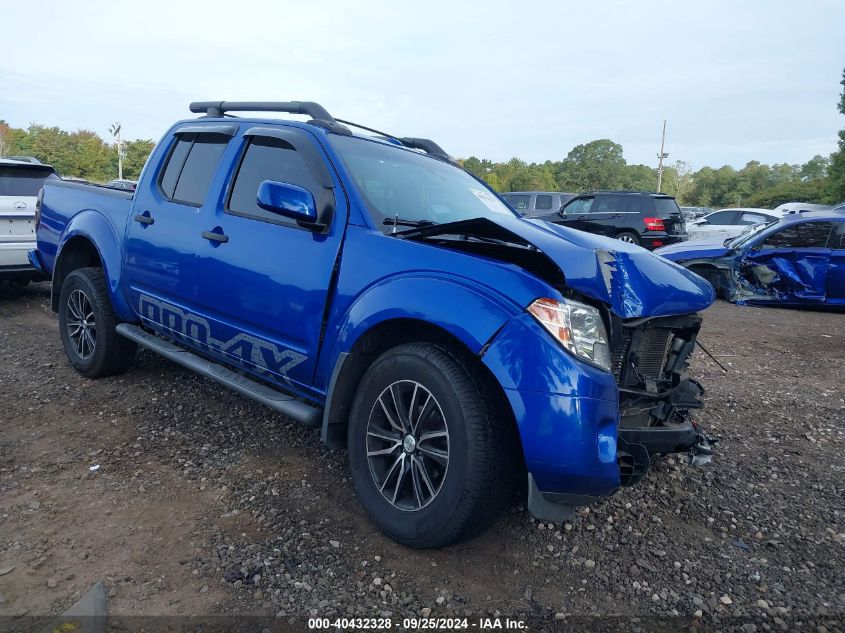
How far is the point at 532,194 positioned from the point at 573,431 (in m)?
15.0

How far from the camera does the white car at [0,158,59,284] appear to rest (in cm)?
689

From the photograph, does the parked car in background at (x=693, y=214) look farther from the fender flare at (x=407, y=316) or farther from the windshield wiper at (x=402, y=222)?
the fender flare at (x=407, y=316)

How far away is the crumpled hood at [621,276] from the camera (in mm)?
2463

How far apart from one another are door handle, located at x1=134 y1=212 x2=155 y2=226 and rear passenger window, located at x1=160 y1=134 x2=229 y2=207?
181mm

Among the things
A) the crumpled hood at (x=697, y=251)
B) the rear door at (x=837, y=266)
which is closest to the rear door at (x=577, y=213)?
the crumpled hood at (x=697, y=251)

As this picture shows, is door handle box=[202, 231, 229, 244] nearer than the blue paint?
No

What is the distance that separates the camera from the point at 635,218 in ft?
45.0

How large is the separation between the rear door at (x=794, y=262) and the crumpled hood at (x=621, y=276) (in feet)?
23.8

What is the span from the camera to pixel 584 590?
2447mm

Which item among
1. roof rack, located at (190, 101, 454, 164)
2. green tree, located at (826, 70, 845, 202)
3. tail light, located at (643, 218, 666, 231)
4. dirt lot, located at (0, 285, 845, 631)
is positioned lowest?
dirt lot, located at (0, 285, 845, 631)

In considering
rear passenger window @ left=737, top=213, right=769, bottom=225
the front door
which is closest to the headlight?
the front door

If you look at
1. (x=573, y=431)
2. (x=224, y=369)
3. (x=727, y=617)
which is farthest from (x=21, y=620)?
(x=727, y=617)

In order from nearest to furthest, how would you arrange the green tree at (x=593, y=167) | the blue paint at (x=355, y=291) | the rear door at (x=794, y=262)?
the blue paint at (x=355, y=291)
the rear door at (x=794, y=262)
the green tree at (x=593, y=167)

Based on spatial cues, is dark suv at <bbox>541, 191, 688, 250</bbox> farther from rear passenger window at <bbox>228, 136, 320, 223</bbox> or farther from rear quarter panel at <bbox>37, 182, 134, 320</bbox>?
rear passenger window at <bbox>228, 136, 320, 223</bbox>
